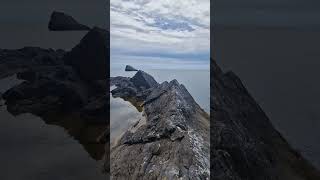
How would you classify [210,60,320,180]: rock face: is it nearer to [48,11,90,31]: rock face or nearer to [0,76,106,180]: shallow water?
[0,76,106,180]: shallow water

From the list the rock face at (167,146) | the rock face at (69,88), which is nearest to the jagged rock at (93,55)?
the rock face at (69,88)

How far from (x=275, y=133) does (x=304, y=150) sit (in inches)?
64.3

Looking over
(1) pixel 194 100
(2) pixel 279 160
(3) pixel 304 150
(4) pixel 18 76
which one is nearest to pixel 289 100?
(3) pixel 304 150

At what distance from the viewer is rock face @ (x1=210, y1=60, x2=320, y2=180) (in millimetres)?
8367

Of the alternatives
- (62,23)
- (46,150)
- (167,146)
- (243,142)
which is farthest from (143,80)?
(167,146)

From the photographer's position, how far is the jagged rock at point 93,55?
13.3m

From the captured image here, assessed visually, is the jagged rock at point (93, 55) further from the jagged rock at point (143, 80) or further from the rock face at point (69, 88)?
the jagged rock at point (143, 80)

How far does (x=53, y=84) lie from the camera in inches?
474

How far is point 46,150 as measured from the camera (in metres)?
8.47

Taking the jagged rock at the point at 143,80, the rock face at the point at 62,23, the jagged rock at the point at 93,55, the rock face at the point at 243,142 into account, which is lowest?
the rock face at the point at 243,142

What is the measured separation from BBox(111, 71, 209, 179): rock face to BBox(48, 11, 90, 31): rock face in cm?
835

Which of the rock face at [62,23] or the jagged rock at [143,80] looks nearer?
the rock face at [62,23]

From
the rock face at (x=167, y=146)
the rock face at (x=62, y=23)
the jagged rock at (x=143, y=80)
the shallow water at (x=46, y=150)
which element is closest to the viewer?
the rock face at (x=167, y=146)

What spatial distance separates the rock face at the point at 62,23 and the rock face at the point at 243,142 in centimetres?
749
